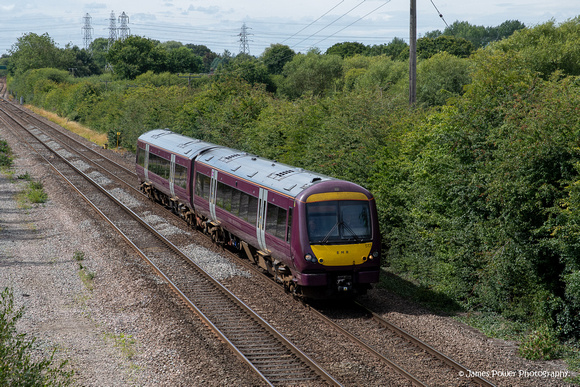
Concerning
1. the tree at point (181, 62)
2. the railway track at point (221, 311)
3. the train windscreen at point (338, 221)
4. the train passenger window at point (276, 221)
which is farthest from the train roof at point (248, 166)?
the tree at point (181, 62)

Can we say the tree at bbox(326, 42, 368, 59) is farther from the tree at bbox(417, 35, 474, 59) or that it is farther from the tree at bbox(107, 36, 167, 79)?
the tree at bbox(107, 36, 167, 79)

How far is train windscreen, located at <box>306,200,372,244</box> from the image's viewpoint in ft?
43.0

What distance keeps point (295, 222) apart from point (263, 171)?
3270 millimetres

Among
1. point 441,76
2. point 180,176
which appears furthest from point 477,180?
point 441,76

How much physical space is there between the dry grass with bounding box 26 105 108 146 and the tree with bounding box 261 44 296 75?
34877 mm

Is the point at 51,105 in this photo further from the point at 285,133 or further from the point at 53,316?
the point at 53,316

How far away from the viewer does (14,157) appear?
39.3 metres

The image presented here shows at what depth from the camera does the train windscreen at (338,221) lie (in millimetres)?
13094

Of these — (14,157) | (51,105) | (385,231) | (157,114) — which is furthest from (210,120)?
(51,105)

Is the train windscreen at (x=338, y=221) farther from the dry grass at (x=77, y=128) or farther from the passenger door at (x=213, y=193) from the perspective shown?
the dry grass at (x=77, y=128)

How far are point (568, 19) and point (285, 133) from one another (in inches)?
925

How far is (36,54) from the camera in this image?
116125 mm

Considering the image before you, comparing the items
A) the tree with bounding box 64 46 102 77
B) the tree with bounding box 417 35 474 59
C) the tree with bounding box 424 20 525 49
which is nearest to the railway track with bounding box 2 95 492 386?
the tree with bounding box 417 35 474 59

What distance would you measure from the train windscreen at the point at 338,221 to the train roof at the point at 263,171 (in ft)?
2.40
